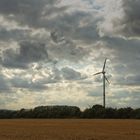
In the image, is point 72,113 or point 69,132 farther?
point 72,113

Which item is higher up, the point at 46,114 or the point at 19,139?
the point at 46,114

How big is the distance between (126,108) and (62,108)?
27.7 meters

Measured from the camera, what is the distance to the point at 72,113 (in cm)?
16312

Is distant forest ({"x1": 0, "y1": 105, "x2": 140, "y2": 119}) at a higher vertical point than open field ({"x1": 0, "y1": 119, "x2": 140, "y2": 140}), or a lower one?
higher

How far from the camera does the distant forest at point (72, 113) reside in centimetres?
15275

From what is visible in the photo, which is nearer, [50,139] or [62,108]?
[50,139]

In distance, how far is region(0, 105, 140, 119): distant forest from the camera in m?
153

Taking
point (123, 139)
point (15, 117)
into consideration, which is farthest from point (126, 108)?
point (123, 139)

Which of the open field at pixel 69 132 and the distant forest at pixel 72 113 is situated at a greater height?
the distant forest at pixel 72 113

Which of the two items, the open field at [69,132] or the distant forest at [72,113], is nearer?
the open field at [69,132]

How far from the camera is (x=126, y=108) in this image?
15375cm

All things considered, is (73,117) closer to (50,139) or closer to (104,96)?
(104,96)

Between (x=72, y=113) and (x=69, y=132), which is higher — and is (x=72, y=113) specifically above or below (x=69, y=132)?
above

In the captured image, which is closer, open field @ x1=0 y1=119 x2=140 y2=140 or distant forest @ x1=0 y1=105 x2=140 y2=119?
open field @ x1=0 y1=119 x2=140 y2=140
